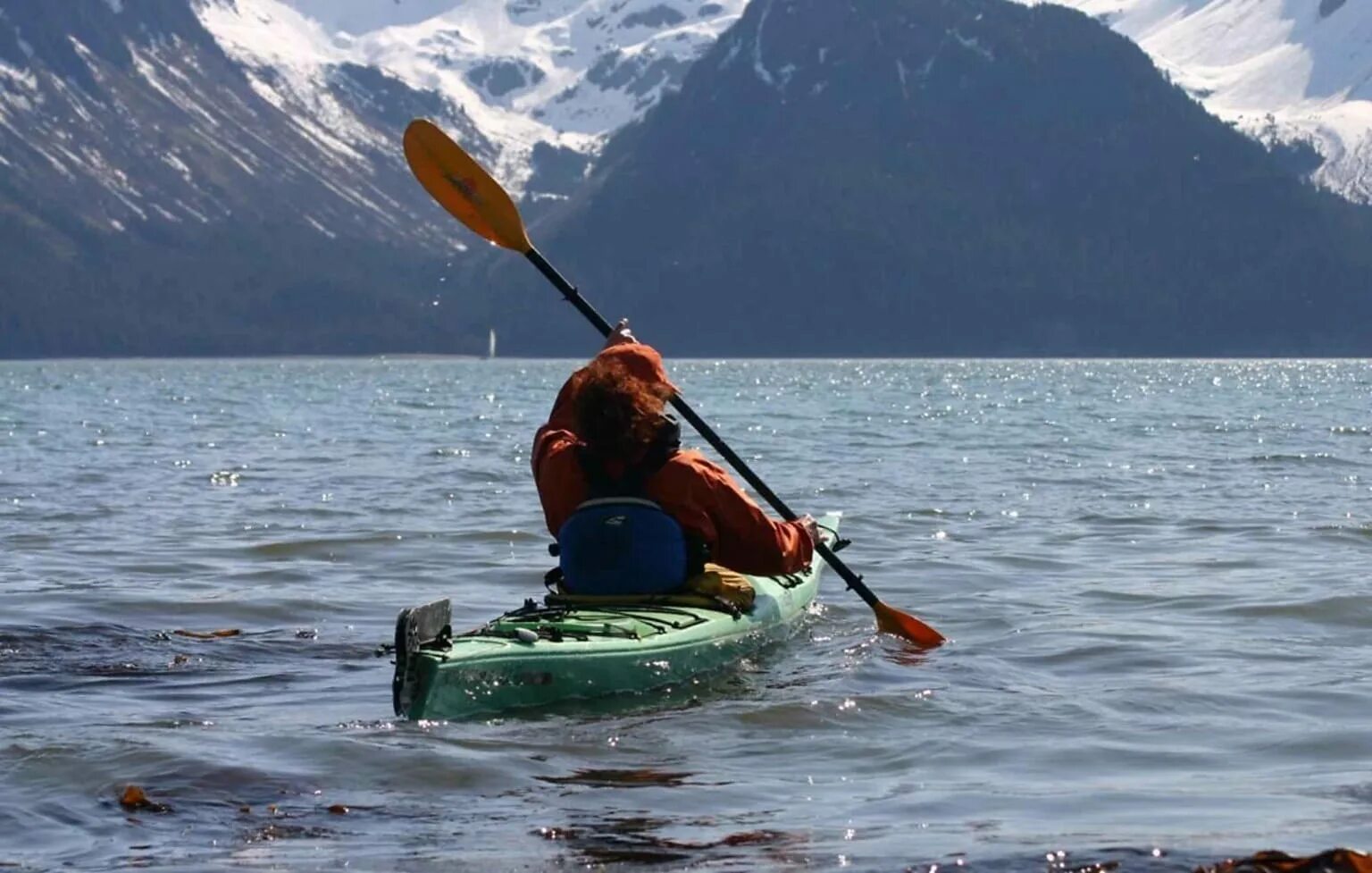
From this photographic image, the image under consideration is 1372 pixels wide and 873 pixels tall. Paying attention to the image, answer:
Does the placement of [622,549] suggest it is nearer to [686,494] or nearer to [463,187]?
[686,494]

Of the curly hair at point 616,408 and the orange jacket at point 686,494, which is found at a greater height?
the curly hair at point 616,408

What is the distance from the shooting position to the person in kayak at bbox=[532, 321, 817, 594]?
9.53 meters

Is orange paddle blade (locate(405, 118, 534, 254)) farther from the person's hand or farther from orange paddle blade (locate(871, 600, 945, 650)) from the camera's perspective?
orange paddle blade (locate(871, 600, 945, 650))

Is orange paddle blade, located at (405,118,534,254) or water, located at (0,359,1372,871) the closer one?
water, located at (0,359,1372,871)

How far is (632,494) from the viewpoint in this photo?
986 centimetres

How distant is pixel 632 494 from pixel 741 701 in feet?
3.71

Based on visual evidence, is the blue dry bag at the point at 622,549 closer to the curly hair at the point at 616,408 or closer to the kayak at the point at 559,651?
the kayak at the point at 559,651

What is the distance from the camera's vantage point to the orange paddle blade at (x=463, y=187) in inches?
536

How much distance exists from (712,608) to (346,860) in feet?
13.2

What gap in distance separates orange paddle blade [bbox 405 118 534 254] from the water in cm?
253

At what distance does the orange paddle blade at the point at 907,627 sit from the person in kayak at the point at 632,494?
6.44 feet

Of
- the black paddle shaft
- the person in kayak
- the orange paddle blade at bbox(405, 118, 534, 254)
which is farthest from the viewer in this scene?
the orange paddle blade at bbox(405, 118, 534, 254)

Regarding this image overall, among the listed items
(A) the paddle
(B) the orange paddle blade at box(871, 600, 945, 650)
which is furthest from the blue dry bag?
(A) the paddle

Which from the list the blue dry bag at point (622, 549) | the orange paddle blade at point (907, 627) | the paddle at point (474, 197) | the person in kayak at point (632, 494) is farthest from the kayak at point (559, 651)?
the paddle at point (474, 197)
